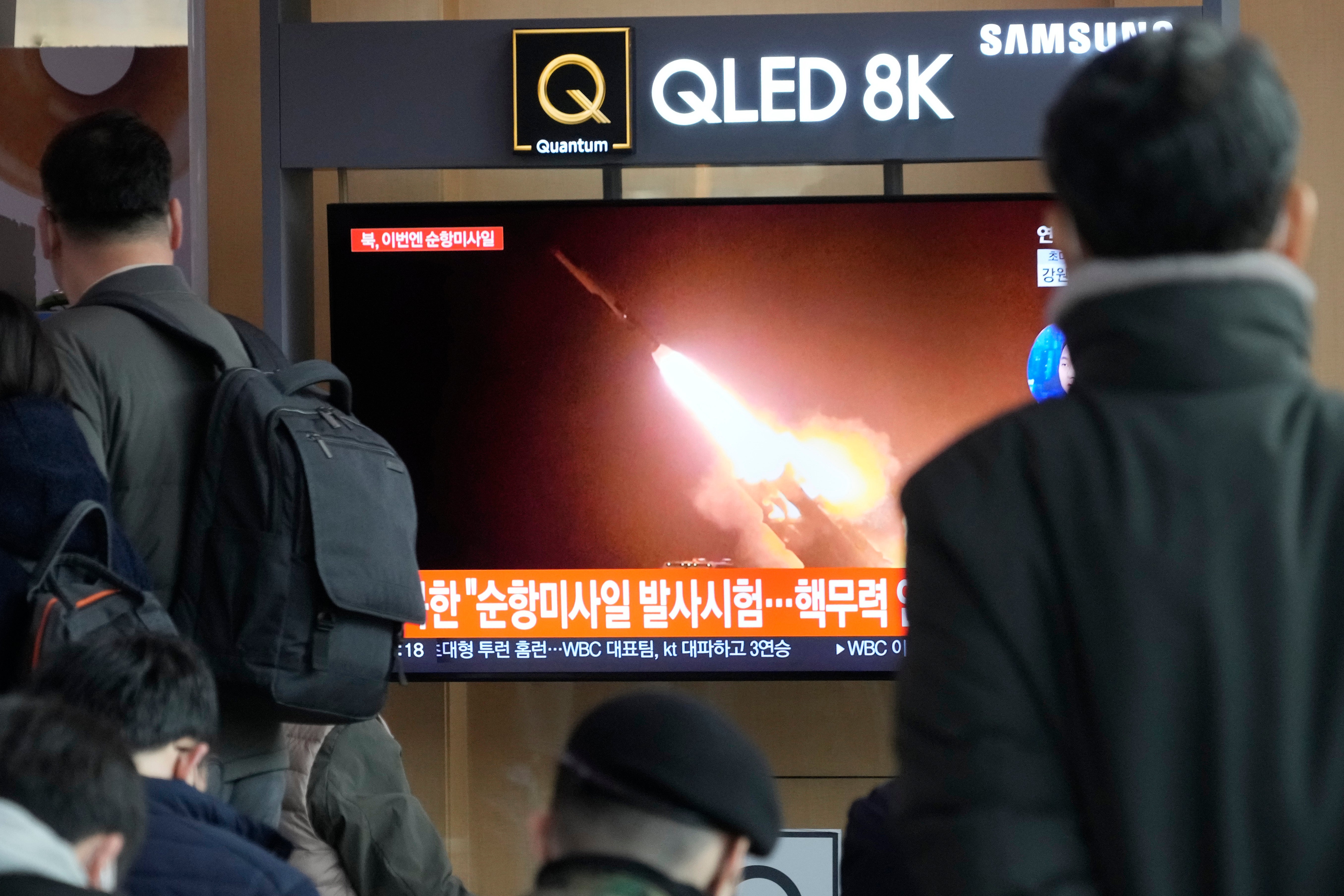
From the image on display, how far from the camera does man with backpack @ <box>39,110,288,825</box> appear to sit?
2441 mm

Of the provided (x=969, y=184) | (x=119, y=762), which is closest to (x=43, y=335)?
(x=119, y=762)

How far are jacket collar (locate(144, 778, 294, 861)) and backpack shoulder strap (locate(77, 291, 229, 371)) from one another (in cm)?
85

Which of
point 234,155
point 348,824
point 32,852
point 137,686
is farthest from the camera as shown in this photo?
point 234,155

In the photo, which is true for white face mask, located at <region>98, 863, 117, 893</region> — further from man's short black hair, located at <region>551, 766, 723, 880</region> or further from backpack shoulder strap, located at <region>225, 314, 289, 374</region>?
backpack shoulder strap, located at <region>225, 314, 289, 374</region>

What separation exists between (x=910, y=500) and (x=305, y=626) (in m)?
1.64

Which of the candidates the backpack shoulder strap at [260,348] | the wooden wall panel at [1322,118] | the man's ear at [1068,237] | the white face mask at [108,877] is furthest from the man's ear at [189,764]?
the wooden wall panel at [1322,118]

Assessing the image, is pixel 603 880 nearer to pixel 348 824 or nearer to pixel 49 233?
pixel 49 233

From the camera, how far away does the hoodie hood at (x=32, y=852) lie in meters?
1.29

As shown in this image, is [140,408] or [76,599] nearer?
[76,599]

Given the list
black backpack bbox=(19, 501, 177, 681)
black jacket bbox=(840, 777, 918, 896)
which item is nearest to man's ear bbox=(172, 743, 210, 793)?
black backpack bbox=(19, 501, 177, 681)

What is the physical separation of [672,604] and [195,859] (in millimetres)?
2225

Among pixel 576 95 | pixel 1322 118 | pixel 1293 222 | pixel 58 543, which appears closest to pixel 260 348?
pixel 58 543

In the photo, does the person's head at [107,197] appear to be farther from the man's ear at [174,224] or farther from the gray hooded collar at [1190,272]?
the gray hooded collar at [1190,272]
